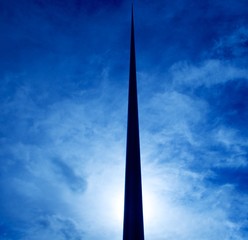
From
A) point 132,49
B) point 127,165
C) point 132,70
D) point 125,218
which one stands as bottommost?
point 125,218

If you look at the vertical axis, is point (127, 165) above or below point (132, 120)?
below

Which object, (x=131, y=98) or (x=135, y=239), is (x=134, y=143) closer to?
(x=131, y=98)

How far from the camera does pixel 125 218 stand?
6883 millimetres

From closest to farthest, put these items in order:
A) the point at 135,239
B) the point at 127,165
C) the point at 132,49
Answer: the point at 135,239, the point at 127,165, the point at 132,49

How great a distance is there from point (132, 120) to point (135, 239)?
3.45 metres

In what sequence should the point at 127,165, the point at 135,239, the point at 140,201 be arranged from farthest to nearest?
the point at 127,165, the point at 140,201, the point at 135,239

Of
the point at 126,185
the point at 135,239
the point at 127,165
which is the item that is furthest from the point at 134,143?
the point at 135,239

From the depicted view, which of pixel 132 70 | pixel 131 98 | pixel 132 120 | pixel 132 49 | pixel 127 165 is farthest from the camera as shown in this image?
pixel 132 49

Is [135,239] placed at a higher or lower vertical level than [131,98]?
lower

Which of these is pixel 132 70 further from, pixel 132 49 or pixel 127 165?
pixel 127 165

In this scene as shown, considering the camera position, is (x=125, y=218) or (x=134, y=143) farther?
(x=134, y=143)

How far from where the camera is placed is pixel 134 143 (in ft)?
26.0

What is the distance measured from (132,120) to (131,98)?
3.18 feet

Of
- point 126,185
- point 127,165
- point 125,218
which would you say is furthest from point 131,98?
point 125,218
